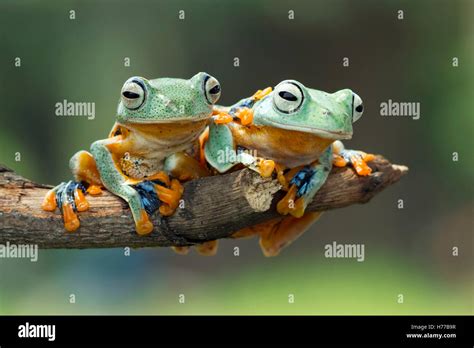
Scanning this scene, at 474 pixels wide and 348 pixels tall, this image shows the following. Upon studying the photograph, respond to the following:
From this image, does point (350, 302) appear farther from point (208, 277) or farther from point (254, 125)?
point (254, 125)

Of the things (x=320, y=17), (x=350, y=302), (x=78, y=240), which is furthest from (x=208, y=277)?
(x=78, y=240)

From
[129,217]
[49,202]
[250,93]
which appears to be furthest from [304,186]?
[250,93]

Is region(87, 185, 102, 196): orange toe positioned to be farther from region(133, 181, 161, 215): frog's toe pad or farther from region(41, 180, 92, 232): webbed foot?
region(133, 181, 161, 215): frog's toe pad

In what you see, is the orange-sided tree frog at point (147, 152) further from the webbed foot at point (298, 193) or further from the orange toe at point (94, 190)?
the webbed foot at point (298, 193)

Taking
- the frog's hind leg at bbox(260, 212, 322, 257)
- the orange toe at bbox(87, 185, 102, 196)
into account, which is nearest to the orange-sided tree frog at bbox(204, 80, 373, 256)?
the frog's hind leg at bbox(260, 212, 322, 257)

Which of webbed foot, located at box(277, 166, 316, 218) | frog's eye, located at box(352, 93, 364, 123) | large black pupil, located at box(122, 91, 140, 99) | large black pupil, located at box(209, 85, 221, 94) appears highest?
large black pupil, located at box(209, 85, 221, 94)

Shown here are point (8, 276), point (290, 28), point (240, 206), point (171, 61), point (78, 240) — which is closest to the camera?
point (240, 206)
